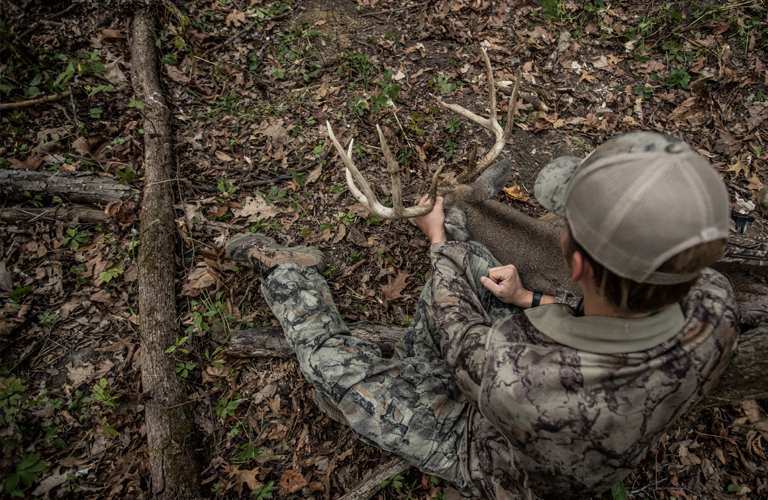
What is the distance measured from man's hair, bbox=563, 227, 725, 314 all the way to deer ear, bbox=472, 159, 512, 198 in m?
1.82

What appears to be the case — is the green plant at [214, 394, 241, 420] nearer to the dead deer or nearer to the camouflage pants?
the camouflage pants

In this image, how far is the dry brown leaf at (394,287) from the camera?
3.85 meters

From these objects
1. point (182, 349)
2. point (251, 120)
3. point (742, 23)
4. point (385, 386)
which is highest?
point (742, 23)

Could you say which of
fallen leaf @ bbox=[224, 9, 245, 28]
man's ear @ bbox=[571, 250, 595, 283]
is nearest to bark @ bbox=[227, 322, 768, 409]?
man's ear @ bbox=[571, 250, 595, 283]

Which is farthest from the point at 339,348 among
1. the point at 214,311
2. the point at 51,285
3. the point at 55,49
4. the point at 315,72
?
the point at 55,49

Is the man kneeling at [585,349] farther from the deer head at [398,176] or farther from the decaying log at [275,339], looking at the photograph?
the decaying log at [275,339]

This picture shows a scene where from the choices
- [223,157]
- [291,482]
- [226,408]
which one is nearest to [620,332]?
[291,482]

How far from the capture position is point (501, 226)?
334 cm

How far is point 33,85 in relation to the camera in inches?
182

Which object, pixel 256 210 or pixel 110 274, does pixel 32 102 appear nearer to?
pixel 110 274

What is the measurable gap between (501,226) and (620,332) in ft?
5.92

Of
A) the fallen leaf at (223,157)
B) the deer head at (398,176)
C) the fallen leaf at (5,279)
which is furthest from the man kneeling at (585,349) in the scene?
the fallen leaf at (5,279)

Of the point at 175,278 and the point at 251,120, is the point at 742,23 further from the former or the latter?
the point at 175,278

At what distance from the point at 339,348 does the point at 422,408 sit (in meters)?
0.74
